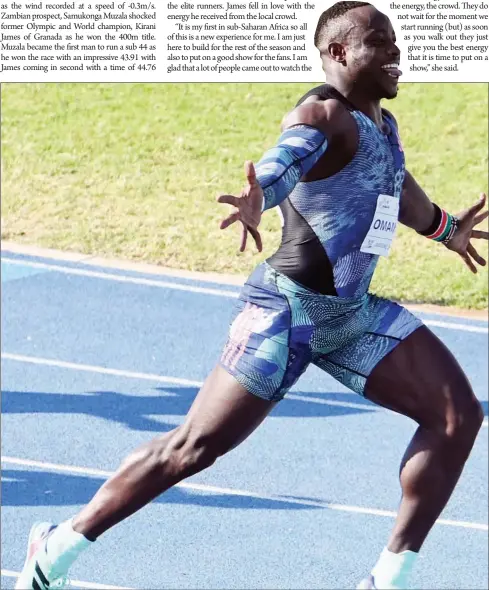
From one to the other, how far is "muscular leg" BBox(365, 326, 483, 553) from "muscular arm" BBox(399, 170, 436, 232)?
24.2 inches

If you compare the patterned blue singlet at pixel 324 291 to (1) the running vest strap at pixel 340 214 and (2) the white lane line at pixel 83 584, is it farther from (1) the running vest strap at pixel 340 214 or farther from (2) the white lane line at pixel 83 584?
(2) the white lane line at pixel 83 584

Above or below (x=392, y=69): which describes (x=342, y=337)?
below

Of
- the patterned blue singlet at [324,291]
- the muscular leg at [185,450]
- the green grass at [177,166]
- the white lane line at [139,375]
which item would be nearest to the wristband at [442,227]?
the patterned blue singlet at [324,291]

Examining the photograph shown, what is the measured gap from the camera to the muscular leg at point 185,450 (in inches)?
156

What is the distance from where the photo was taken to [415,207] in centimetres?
450

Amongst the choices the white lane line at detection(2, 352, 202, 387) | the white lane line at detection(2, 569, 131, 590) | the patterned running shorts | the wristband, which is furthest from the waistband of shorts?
the white lane line at detection(2, 352, 202, 387)

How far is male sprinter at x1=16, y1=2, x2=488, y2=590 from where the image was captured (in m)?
3.95

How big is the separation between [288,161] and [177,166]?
1274 centimetres

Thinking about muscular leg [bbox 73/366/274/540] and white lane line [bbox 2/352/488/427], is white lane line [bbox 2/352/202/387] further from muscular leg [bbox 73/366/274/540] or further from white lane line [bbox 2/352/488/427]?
muscular leg [bbox 73/366/274/540]

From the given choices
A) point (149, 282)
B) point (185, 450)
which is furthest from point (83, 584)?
point (149, 282)

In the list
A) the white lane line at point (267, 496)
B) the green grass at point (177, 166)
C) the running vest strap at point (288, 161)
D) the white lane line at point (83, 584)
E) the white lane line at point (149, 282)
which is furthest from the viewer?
the green grass at point (177, 166)

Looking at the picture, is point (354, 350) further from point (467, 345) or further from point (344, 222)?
point (467, 345)

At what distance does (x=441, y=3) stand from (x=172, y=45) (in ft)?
2.71

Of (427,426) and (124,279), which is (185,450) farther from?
(124,279)
